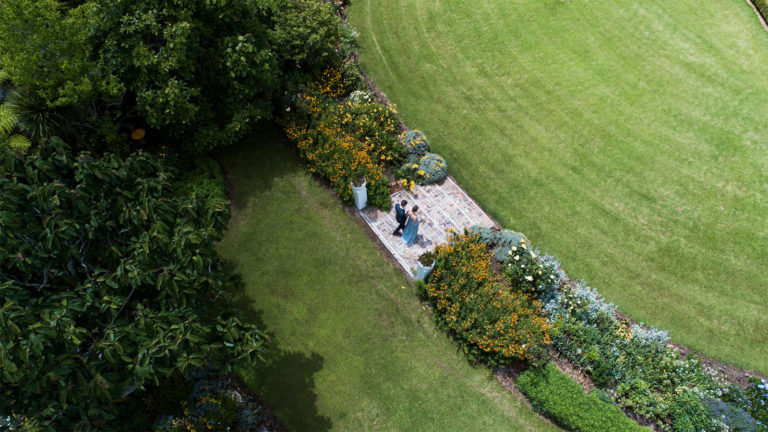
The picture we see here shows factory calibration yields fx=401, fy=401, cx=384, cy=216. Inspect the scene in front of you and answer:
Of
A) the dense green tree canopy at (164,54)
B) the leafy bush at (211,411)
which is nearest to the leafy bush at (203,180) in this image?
the dense green tree canopy at (164,54)

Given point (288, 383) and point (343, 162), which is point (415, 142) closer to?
point (343, 162)

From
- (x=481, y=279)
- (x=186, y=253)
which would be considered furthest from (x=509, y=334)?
(x=186, y=253)

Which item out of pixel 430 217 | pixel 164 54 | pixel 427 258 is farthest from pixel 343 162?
pixel 164 54

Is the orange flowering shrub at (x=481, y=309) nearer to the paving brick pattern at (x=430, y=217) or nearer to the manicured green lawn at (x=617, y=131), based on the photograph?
the paving brick pattern at (x=430, y=217)

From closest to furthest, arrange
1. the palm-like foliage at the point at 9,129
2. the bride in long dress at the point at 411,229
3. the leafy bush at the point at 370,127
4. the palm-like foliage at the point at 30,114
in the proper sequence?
the palm-like foliage at the point at 9,129 → the palm-like foliage at the point at 30,114 → the bride in long dress at the point at 411,229 → the leafy bush at the point at 370,127

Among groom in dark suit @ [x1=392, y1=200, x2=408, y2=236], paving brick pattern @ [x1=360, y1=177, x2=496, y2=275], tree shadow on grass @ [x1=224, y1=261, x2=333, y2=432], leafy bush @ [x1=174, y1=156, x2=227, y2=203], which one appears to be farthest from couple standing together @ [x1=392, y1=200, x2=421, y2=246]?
leafy bush @ [x1=174, y1=156, x2=227, y2=203]
